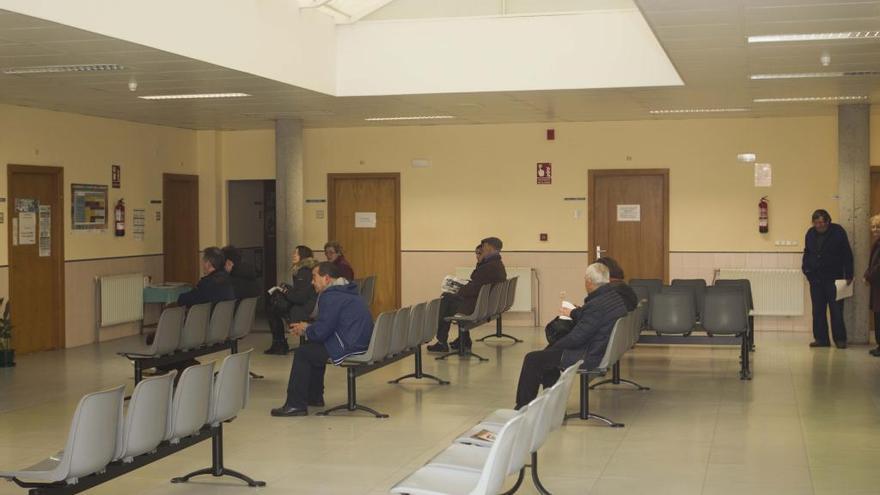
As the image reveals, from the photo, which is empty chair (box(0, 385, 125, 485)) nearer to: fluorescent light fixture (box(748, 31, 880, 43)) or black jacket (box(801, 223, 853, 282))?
fluorescent light fixture (box(748, 31, 880, 43))

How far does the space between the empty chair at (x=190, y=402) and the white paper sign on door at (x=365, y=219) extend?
9.70 m

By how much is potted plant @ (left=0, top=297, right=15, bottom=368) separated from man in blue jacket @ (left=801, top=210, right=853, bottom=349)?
8956mm

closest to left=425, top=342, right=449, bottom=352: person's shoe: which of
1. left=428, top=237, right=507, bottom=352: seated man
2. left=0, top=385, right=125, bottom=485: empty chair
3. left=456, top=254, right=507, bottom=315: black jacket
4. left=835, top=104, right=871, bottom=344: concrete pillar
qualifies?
→ left=428, top=237, right=507, bottom=352: seated man

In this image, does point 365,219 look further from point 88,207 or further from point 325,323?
point 325,323

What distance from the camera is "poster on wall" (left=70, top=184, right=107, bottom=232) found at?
42.9ft

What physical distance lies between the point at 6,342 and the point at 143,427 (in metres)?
6.79

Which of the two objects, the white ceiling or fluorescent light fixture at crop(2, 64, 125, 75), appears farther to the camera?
fluorescent light fixture at crop(2, 64, 125, 75)

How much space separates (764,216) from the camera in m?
14.1

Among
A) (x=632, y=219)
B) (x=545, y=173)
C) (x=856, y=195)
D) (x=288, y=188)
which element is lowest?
(x=632, y=219)

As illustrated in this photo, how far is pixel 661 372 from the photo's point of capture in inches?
421

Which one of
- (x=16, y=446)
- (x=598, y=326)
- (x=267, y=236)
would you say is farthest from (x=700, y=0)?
(x=267, y=236)

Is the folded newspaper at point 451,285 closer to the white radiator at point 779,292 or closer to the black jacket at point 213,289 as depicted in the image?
the black jacket at point 213,289

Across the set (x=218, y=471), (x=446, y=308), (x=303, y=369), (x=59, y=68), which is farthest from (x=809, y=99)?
(x=218, y=471)

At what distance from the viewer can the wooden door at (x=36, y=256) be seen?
1211 centimetres
